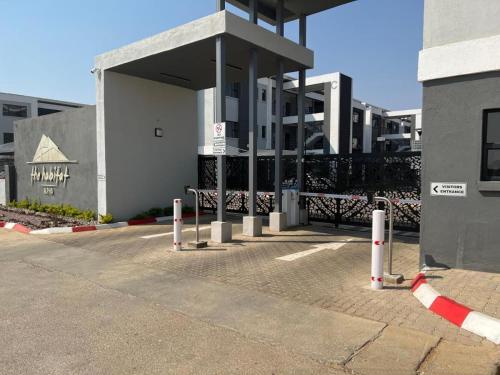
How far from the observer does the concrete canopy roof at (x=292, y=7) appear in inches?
433

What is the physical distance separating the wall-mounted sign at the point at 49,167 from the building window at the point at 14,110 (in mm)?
40563

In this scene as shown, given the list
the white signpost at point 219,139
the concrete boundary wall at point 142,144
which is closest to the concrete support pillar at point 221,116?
the white signpost at point 219,139

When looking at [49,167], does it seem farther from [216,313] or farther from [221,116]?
[216,313]

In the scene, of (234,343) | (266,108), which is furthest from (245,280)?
(266,108)

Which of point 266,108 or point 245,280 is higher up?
point 266,108

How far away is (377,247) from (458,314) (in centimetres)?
136

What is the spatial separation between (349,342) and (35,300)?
162 inches

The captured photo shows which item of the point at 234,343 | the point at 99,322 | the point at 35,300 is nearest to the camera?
the point at 234,343

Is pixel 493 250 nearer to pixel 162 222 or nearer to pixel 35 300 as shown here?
pixel 35 300

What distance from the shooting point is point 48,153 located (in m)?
14.4

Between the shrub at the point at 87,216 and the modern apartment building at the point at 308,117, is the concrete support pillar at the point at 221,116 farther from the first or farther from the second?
the modern apartment building at the point at 308,117

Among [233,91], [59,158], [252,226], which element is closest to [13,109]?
[233,91]

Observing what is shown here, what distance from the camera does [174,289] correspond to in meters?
5.71

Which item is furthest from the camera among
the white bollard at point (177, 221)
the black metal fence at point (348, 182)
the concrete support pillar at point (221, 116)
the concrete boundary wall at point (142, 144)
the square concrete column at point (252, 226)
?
the concrete boundary wall at point (142, 144)
